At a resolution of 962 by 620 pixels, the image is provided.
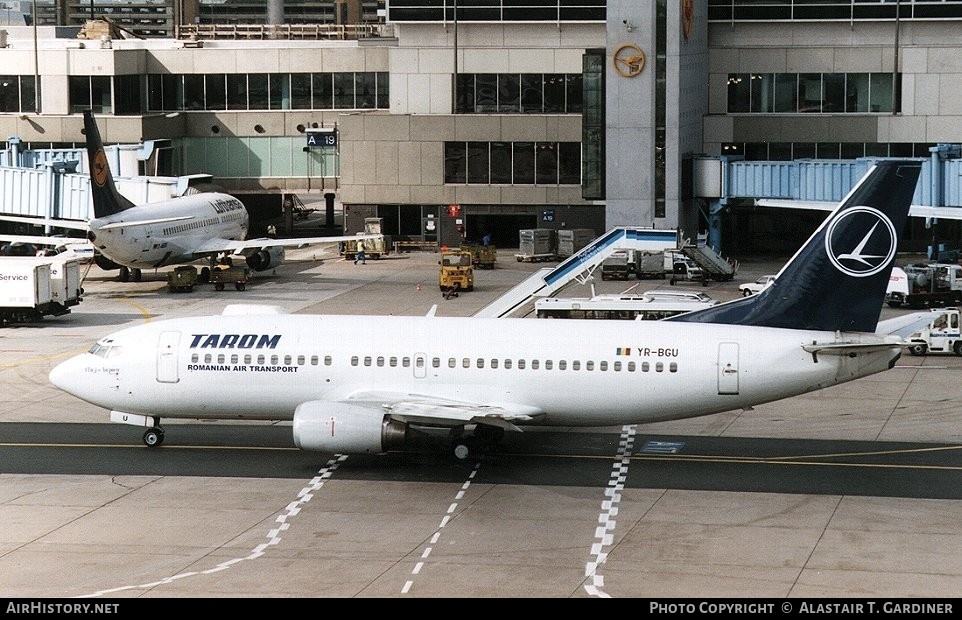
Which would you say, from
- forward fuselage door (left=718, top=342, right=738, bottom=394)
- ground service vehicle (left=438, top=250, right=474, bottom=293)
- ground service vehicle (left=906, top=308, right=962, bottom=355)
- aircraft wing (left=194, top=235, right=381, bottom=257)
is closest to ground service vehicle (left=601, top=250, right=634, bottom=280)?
ground service vehicle (left=438, top=250, right=474, bottom=293)

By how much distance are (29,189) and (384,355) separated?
195 ft

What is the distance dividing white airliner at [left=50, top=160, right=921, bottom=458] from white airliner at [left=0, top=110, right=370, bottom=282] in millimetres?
39859

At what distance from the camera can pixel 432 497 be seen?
40.9 m

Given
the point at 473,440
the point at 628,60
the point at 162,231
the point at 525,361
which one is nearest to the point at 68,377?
the point at 473,440

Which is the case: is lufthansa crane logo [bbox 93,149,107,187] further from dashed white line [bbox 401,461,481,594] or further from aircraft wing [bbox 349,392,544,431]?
dashed white line [bbox 401,461,481,594]

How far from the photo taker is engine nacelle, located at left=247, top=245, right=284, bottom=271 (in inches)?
3720

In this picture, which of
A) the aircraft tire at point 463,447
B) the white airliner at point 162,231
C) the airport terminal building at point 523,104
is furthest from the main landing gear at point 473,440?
the airport terminal building at point 523,104

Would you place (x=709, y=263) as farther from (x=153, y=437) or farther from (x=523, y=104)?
(x=153, y=437)

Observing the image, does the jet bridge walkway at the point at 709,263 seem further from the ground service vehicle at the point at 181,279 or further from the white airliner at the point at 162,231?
the ground service vehicle at the point at 181,279

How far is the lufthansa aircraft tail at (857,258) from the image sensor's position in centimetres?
4303

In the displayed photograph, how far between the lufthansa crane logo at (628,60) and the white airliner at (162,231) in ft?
62.3

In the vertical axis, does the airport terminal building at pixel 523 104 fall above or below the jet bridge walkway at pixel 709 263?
above

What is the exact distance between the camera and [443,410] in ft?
138

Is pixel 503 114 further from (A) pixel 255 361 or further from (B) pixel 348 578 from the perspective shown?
(B) pixel 348 578
